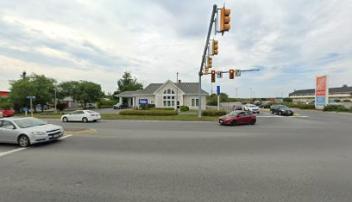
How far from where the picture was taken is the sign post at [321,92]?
41.7 metres

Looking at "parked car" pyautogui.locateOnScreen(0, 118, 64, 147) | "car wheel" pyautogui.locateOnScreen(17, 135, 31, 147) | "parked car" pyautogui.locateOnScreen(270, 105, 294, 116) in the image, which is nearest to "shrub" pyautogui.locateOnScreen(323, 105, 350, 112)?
"parked car" pyautogui.locateOnScreen(270, 105, 294, 116)

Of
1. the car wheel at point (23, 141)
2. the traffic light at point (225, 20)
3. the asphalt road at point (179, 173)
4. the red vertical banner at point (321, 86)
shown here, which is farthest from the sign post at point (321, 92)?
the car wheel at point (23, 141)

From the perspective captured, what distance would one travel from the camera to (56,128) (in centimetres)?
1034

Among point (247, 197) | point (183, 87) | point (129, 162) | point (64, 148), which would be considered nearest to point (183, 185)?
point (247, 197)

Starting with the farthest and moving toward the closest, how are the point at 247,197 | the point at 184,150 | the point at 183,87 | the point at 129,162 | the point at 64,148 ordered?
1. the point at 183,87
2. the point at 64,148
3. the point at 184,150
4. the point at 129,162
5. the point at 247,197

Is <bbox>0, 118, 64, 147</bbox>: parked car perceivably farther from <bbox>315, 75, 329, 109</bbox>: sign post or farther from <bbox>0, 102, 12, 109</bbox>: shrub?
<bbox>315, 75, 329, 109</bbox>: sign post

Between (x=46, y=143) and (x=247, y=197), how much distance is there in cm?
998

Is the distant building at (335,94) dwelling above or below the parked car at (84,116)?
above

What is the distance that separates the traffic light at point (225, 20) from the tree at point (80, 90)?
51890 millimetres

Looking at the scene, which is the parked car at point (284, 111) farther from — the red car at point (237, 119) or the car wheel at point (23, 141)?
the car wheel at point (23, 141)

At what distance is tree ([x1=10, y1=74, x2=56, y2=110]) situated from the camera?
1545 inches

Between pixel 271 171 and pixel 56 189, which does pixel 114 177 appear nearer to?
pixel 56 189

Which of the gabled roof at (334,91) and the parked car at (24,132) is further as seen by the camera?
the gabled roof at (334,91)

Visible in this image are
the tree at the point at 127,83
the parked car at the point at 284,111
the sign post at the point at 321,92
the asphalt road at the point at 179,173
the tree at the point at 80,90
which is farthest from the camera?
the tree at the point at 127,83
